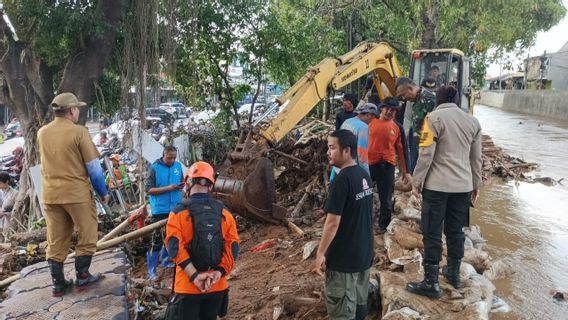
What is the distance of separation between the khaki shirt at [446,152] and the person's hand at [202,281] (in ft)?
6.57

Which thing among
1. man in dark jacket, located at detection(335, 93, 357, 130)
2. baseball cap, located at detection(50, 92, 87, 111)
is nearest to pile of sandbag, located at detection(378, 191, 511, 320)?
man in dark jacket, located at detection(335, 93, 357, 130)

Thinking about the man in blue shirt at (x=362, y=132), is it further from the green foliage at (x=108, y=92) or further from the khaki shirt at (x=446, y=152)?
the green foliage at (x=108, y=92)

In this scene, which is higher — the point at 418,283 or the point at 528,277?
the point at 418,283

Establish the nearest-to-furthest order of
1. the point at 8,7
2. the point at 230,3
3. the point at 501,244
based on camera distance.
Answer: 1. the point at 501,244
2. the point at 8,7
3. the point at 230,3

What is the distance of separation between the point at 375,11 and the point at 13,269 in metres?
12.5

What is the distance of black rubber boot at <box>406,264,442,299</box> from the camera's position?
3.69 metres

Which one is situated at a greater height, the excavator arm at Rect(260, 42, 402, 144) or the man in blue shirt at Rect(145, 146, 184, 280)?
the excavator arm at Rect(260, 42, 402, 144)

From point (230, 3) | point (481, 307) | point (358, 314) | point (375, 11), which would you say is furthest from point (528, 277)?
point (375, 11)

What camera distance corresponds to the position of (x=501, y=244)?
19.6 feet

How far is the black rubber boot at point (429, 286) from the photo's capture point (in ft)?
12.1

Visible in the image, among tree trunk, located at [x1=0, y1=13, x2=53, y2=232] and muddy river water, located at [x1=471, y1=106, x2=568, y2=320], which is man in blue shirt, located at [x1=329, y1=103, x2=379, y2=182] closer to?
muddy river water, located at [x1=471, y1=106, x2=568, y2=320]

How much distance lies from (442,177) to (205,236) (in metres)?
2.11

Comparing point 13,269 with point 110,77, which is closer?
point 13,269

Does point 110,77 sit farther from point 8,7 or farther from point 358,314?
point 358,314
